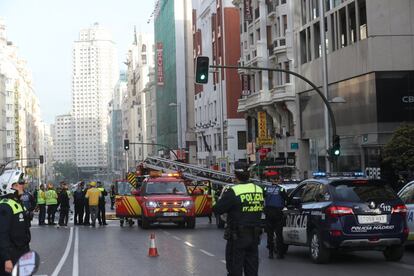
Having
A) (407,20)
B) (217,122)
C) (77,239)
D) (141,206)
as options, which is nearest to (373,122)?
(407,20)

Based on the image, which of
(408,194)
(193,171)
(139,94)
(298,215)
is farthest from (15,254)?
(139,94)

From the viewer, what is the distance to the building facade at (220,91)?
6359 centimetres

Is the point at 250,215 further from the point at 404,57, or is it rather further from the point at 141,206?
the point at 404,57

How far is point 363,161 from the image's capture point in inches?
1455

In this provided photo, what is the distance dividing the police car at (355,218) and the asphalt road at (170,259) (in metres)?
0.40

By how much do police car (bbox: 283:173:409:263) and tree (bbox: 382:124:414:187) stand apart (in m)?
13.7

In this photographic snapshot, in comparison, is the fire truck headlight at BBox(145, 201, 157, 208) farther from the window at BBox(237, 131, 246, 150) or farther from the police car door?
the window at BBox(237, 131, 246, 150)

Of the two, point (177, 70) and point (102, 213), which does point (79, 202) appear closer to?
point (102, 213)

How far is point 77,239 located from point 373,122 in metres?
18.4

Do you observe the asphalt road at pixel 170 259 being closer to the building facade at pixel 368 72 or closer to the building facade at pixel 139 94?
the building facade at pixel 368 72

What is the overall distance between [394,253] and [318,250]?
1543 mm

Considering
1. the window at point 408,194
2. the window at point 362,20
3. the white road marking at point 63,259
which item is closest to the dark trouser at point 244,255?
the white road marking at point 63,259

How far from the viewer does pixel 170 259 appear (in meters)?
15.2

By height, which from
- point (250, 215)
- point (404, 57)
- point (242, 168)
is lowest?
point (250, 215)
